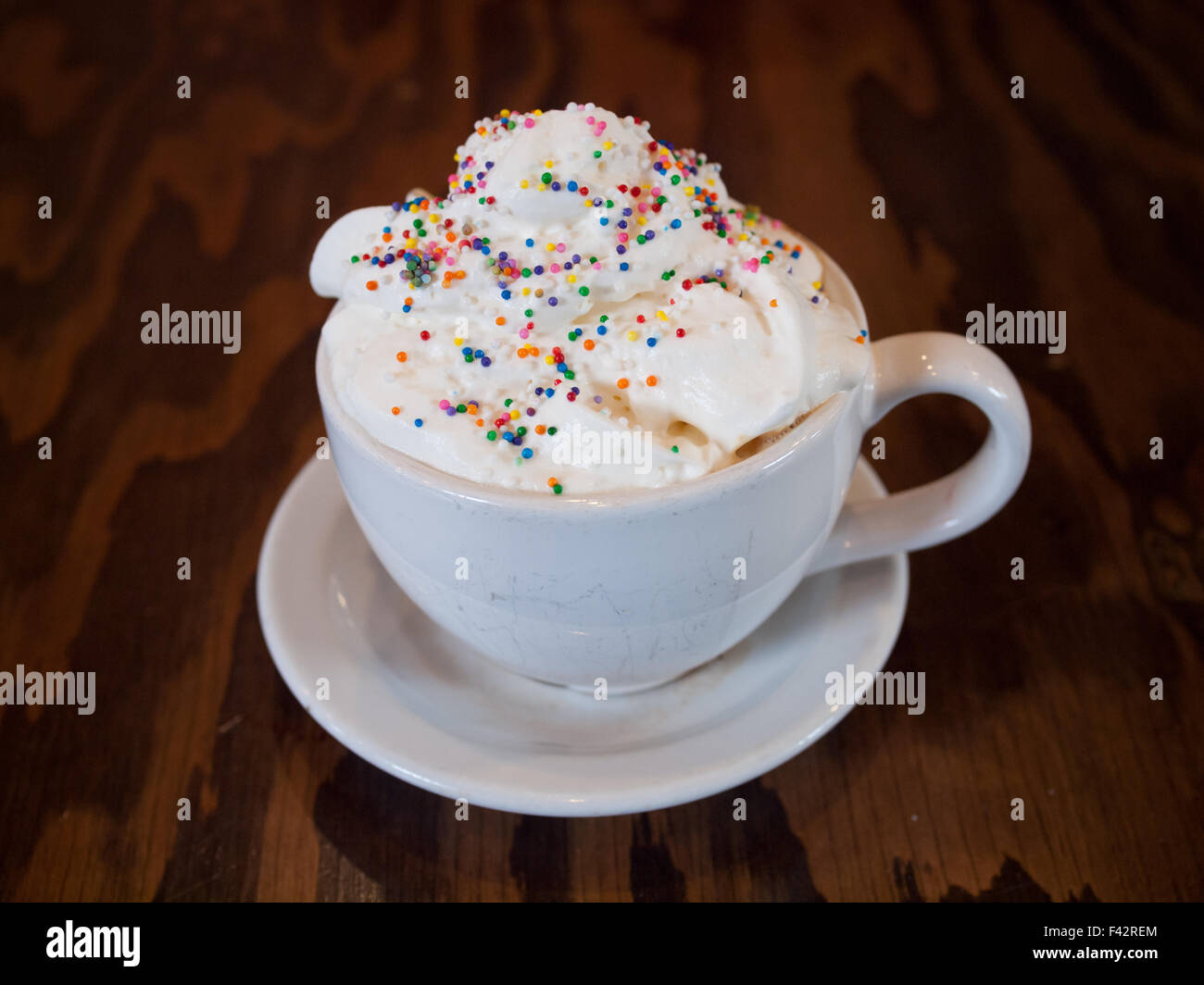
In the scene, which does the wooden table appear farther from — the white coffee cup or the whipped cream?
the whipped cream

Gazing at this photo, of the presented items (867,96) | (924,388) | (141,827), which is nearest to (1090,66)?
(867,96)

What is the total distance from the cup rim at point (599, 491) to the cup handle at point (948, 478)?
0.07 meters

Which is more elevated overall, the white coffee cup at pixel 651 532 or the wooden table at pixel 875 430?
the white coffee cup at pixel 651 532

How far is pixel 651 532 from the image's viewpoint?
2.74ft

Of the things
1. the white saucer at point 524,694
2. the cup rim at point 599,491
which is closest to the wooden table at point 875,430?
the white saucer at point 524,694

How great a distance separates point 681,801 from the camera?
3.04ft

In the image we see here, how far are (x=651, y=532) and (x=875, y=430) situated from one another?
0.68 metres

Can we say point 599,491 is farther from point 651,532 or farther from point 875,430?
point 875,430

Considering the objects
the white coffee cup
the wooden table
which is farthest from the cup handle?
the wooden table

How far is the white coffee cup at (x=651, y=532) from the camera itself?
2.73 ft

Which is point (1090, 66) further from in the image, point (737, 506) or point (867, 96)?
point (737, 506)

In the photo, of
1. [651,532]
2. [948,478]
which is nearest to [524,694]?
[651,532]

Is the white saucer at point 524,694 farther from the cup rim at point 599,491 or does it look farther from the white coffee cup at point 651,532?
the cup rim at point 599,491

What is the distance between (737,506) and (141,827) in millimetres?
622
